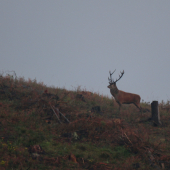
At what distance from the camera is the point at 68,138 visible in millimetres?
7102

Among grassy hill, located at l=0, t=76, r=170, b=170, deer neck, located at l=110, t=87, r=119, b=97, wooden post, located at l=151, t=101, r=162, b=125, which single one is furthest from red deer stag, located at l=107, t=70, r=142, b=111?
wooden post, located at l=151, t=101, r=162, b=125

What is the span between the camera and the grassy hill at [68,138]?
5352mm

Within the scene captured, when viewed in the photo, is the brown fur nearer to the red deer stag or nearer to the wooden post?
the red deer stag

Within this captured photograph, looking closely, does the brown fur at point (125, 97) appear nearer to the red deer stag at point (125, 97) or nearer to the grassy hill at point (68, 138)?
the red deer stag at point (125, 97)

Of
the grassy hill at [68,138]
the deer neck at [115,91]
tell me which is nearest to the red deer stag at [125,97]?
the deer neck at [115,91]

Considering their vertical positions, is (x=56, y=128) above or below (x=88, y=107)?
below

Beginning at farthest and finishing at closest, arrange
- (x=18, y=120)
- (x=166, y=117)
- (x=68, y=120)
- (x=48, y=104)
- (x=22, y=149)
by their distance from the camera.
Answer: (x=166, y=117), (x=48, y=104), (x=68, y=120), (x=18, y=120), (x=22, y=149)

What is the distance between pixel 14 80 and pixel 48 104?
4.54 metres

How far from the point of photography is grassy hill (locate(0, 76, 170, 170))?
17.6ft

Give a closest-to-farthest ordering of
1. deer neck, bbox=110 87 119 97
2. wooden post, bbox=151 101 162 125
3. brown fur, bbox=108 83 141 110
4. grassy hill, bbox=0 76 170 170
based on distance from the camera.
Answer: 1. grassy hill, bbox=0 76 170 170
2. wooden post, bbox=151 101 162 125
3. brown fur, bbox=108 83 141 110
4. deer neck, bbox=110 87 119 97

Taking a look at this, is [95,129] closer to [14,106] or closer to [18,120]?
[18,120]

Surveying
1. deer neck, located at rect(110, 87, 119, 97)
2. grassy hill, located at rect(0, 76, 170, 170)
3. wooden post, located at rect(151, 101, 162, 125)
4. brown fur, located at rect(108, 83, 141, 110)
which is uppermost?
deer neck, located at rect(110, 87, 119, 97)

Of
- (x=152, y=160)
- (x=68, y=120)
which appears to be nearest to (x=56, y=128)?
(x=68, y=120)

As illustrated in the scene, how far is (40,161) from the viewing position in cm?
522
